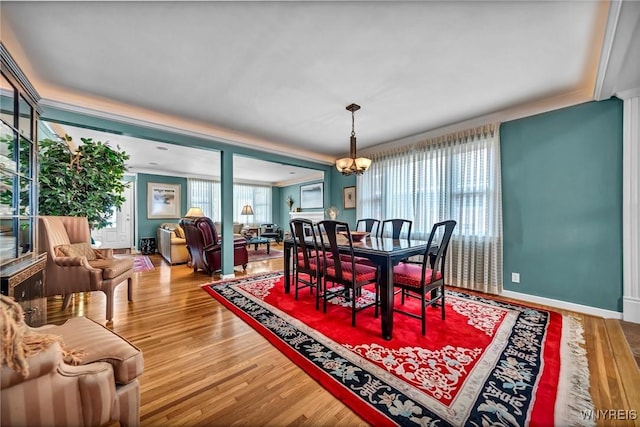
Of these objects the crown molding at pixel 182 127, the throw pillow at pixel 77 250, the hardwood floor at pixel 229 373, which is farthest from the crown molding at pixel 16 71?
the hardwood floor at pixel 229 373

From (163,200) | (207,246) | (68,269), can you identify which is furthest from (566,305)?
(163,200)

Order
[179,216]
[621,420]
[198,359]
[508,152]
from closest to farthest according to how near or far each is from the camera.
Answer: [621,420] → [198,359] → [508,152] → [179,216]

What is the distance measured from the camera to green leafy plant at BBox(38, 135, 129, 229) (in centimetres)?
293

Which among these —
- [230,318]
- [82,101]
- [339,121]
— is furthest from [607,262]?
[82,101]

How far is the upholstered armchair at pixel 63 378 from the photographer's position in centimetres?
81

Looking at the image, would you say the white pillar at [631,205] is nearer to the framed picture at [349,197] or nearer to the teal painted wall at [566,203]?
the teal painted wall at [566,203]

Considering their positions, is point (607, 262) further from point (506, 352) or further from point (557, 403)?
point (557, 403)

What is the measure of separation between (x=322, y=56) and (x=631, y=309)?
373 centimetres

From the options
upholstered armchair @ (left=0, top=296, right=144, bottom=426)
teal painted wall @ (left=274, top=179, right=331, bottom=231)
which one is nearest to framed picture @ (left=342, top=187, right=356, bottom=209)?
teal painted wall @ (left=274, top=179, right=331, bottom=231)

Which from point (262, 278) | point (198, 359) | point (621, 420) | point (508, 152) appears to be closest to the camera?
point (621, 420)

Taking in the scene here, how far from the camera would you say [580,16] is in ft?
5.43

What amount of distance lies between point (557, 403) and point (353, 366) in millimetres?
1116

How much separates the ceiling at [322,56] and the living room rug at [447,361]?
87.9 inches

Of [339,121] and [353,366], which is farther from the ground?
[339,121]
